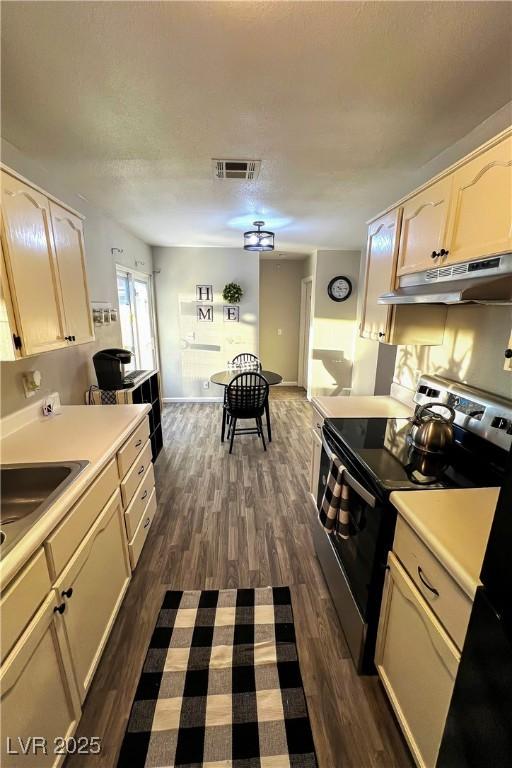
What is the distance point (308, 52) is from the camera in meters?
1.08

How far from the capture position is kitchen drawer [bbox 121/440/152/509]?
1.68 m

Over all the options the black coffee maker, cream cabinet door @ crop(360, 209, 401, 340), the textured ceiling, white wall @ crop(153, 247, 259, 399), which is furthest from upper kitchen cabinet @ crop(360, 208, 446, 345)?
white wall @ crop(153, 247, 259, 399)

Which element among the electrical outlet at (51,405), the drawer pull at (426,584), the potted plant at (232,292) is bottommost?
the drawer pull at (426,584)

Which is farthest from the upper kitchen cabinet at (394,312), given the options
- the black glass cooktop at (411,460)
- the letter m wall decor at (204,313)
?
the letter m wall decor at (204,313)

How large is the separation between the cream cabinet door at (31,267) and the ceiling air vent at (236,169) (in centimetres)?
100

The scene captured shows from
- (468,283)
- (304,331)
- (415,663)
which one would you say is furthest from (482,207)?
(304,331)

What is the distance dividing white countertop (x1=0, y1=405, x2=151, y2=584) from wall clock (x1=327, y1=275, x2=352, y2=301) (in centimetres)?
384

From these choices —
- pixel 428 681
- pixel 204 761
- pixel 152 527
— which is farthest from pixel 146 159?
pixel 204 761

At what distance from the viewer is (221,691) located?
1339mm

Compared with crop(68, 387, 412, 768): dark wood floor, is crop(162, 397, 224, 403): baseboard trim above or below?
above

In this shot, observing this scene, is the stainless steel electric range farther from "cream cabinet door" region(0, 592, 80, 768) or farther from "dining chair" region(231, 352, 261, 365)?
"dining chair" region(231, 352, 261, 365)

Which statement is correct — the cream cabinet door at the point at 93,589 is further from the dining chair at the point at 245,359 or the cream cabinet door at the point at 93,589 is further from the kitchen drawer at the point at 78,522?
the dining chair at the point at 245,359

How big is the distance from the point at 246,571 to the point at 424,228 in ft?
7.16

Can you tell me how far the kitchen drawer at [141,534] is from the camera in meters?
1.79
